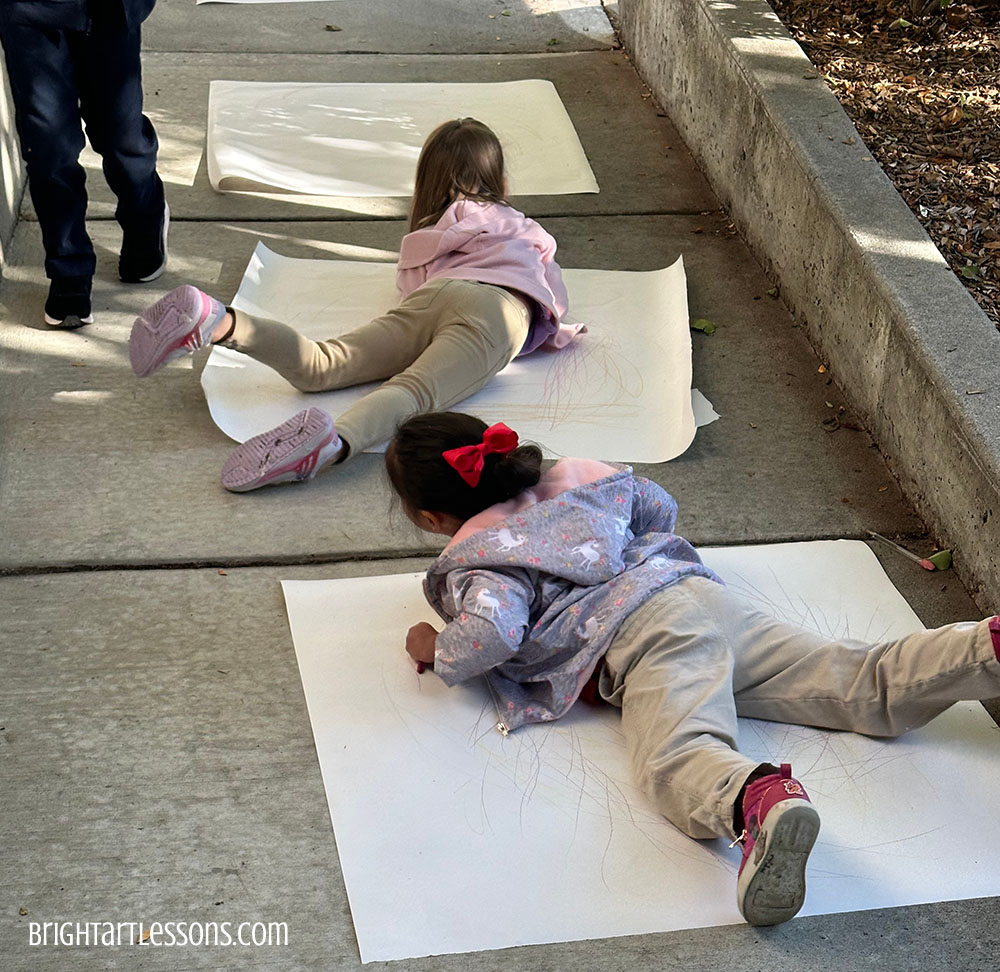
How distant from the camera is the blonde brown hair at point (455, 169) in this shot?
382cm

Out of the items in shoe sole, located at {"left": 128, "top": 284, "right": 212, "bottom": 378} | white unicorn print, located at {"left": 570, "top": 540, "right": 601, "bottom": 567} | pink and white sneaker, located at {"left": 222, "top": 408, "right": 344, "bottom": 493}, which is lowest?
pink and white sneaker, located at {"left": 222, "top": 408, "right": 344, "bottom": 493}

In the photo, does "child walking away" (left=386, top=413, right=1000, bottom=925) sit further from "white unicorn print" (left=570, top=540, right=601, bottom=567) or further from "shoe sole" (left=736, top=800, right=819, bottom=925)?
"shoe sole" (left=736, top=800, right=819, bottom=925)

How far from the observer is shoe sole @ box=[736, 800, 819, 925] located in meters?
1.98

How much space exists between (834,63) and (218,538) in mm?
2903

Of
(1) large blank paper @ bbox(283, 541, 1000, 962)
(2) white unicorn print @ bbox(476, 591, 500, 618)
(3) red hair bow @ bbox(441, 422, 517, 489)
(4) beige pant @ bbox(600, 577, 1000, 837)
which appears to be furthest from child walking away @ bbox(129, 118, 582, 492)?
(4) beige pant @ bbox(600, 577, 1000, 837)

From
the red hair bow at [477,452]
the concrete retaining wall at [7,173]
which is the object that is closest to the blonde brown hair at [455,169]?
the concrete retaining wall at [7,173]

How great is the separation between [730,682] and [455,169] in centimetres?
203

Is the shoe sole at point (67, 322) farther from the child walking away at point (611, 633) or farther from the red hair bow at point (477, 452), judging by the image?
the red hair bow at point (477, 452)

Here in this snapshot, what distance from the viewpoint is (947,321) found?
313 cm

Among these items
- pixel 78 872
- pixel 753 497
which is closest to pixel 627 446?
pixel 753 497

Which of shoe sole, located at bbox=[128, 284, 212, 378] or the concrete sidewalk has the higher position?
shoe sole, located at bbox=[128, 284, 212, 378]

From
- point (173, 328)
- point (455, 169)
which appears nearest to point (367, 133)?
point (455, 169)

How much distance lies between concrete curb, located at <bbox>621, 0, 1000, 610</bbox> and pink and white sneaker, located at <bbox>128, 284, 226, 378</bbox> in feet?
5.49

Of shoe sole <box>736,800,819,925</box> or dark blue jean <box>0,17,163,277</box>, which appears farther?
dark blue jean <box>0,17,163,277</box>
